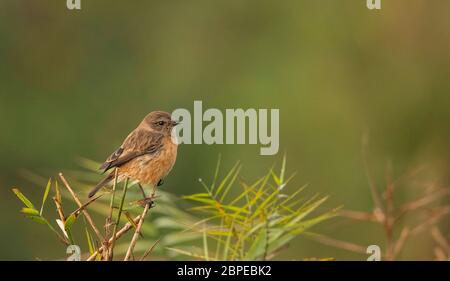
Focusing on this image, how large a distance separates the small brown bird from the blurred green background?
294cm

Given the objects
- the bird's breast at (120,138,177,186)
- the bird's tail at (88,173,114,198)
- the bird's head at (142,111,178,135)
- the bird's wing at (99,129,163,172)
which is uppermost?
the bird's head at (142,111,178,135)

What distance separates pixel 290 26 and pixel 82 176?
238 inches

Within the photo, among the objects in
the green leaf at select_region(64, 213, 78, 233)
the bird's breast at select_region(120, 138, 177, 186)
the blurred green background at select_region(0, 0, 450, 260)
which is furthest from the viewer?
the blurred green background at select_region(0, 0, 450, 260)

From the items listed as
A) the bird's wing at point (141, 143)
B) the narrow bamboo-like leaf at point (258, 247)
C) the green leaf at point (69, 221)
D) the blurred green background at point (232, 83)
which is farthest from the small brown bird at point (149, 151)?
the blurred green background at point (232, 83)

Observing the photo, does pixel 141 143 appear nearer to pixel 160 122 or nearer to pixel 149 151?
pixel 149 151

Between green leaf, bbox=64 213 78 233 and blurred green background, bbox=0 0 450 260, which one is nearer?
green leaf, bbox=64 213 78 233

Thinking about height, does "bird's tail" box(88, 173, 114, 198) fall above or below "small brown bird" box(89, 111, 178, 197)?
below

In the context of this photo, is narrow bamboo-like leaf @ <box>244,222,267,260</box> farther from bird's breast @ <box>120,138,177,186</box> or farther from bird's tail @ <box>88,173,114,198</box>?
bird's breast @ <box>120,138,177,186</box>

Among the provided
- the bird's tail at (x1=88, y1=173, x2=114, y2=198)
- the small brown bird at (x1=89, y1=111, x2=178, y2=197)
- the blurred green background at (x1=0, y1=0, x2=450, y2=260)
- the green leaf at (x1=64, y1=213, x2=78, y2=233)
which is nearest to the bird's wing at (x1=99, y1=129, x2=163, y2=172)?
the small brown bird at (x1=89, y1=111, x2=178, y2=197)

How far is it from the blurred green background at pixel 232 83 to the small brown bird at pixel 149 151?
9.66 ft

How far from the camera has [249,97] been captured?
1005 centimetres

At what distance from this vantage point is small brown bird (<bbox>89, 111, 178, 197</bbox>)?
533cm
